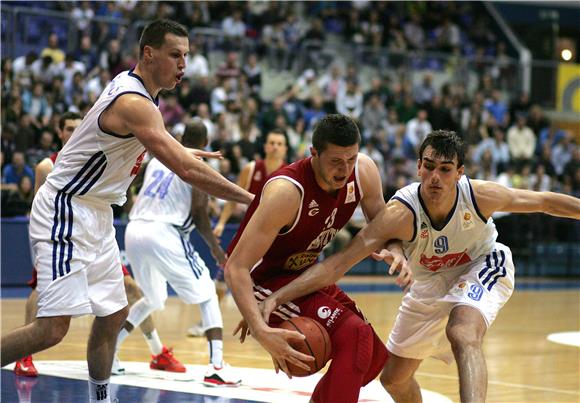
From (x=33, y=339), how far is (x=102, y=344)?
0.58 m

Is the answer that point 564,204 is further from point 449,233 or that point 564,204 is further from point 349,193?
point 349,193

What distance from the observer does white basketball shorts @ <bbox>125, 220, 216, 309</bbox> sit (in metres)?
7.62

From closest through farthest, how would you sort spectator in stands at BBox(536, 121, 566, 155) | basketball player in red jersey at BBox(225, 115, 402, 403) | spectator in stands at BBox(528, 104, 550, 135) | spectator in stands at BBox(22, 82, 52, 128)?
basketball player in red jersey at BBox(225, 115, 402, 403)
spectator in stands at BBox(22, 82, 52, 128)
spectator in stands at BBox(536, 121, 566, 155)
spectator in stands at BBox(528, 104, 550, 135)

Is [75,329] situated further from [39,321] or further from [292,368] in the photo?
[292,368]

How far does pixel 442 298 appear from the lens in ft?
18.3

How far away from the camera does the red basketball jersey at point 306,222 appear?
4.79m

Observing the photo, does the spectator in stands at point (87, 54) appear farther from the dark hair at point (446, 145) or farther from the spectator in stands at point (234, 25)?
the dark hair at point (446, 145)

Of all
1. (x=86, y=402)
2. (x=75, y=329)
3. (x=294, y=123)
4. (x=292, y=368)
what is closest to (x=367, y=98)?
(x=294, y=123)

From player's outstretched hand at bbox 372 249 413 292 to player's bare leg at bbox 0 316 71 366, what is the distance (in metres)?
1.60

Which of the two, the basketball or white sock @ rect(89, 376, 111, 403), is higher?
the basketball

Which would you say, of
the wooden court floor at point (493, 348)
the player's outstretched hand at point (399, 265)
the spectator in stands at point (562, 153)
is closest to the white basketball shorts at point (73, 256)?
the player's outstretched hand at point (399, 265)

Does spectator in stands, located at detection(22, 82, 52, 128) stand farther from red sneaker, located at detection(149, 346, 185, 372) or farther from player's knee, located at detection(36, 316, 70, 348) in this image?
player's knee, located at detection(36, 316, 70, 348)

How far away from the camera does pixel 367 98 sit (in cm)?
1911

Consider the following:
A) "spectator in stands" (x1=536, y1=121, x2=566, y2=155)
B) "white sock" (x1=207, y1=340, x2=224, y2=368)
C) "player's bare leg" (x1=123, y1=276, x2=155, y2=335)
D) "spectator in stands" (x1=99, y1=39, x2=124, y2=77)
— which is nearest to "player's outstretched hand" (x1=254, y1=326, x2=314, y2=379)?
"white sock" (x1=207, y1=340, x2=224, y2=368)
